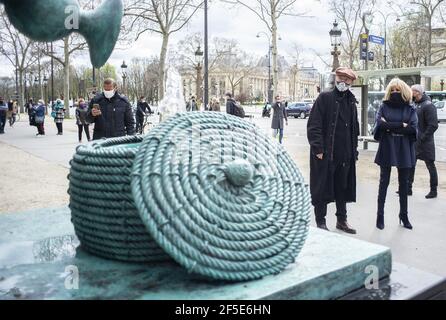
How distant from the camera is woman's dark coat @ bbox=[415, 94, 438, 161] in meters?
7.86

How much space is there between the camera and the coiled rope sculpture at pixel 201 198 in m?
2.00

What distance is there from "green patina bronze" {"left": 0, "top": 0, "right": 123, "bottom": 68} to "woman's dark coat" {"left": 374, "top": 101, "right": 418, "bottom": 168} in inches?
159

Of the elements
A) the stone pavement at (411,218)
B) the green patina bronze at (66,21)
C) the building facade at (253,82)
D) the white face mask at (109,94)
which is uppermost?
the building facade at (253,82)

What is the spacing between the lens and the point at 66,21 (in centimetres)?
206

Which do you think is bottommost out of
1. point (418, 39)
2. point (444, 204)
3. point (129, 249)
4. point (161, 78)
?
point (444, 204)

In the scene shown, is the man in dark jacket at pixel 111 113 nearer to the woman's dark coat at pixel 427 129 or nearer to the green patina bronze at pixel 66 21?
the green patina bronze at pixel 66 21

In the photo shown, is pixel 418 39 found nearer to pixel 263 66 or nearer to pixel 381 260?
pixel 381 260

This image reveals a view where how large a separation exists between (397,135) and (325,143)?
1.18 meters

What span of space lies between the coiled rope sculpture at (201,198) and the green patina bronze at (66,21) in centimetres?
43

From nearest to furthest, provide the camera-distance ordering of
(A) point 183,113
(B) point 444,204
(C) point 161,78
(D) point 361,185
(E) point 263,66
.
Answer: (A) point 183,113 → (B) point 444,204 → (D) point 361,185 → (C) point 161,78 → (E) point 263,66

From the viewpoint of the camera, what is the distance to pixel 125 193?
2244 millimetres

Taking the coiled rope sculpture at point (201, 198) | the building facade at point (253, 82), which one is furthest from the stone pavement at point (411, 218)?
the building facade at point (253, 82)
